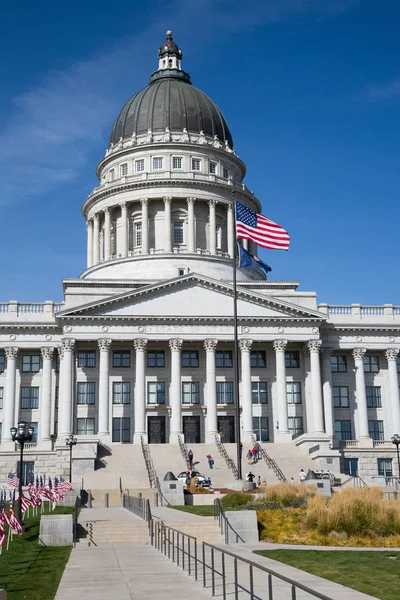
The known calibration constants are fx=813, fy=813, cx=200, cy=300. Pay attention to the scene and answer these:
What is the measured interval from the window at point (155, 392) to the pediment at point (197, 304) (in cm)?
580

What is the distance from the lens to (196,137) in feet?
292

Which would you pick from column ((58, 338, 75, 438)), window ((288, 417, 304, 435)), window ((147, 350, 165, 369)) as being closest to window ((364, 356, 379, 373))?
window ((288, 417, 304, 435))

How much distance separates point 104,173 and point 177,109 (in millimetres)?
10986

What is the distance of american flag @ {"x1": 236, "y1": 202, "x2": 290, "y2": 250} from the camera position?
54.3m

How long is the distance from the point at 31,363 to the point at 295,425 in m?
23.0

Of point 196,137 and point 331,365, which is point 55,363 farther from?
point 196,137

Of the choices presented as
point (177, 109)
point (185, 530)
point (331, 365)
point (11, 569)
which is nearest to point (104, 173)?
point (177, 109)

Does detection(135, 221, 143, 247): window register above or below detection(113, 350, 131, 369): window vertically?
above

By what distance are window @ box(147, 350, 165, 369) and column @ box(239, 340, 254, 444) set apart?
6.83 metres

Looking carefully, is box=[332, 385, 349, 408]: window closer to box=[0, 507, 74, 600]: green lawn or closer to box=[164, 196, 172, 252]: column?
box=[164, 196, 172, 252]: column

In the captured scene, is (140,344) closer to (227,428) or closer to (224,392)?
(224,392)

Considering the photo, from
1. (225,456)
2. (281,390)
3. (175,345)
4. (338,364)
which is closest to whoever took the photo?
(225,456)

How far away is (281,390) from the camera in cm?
6581

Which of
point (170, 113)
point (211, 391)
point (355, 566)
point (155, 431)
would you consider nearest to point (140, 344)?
point (211, 391)
